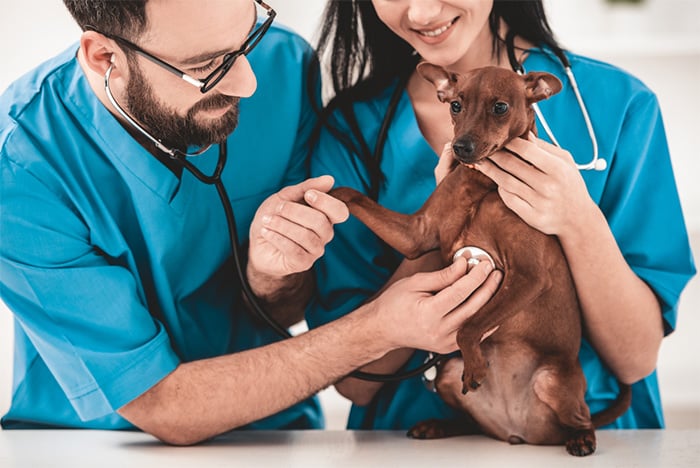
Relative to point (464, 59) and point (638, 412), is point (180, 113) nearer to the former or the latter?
point (464, 59)

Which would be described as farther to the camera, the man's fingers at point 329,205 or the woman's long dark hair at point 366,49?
the woman's long dark hair at point 366,49

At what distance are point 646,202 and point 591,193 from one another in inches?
3.8

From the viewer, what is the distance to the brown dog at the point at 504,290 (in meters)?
1.15

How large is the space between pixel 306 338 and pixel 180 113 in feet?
A: 1.37

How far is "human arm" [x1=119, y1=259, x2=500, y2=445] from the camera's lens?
4.15ft

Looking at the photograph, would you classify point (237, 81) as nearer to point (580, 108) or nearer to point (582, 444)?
point (580, 108)

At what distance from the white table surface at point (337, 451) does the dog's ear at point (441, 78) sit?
540mm

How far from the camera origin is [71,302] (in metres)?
1.25

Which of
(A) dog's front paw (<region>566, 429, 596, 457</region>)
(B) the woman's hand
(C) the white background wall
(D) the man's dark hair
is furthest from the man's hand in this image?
(C) the white background wall

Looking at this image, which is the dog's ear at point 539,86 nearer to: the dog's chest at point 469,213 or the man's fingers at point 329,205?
the dog's chest at point 469,213

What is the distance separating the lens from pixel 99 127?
52.7 inches

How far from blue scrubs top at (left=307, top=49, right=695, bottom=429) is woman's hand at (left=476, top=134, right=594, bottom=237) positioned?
0.62ft

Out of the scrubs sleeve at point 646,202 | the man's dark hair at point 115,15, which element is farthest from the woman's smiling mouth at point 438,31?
the man's dark hair at point 115,15

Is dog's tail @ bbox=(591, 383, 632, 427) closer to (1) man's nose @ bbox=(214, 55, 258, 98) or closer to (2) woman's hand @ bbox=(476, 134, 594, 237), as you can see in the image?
(2) woman's hand @ bbox=(476, 134, 594, 237)
